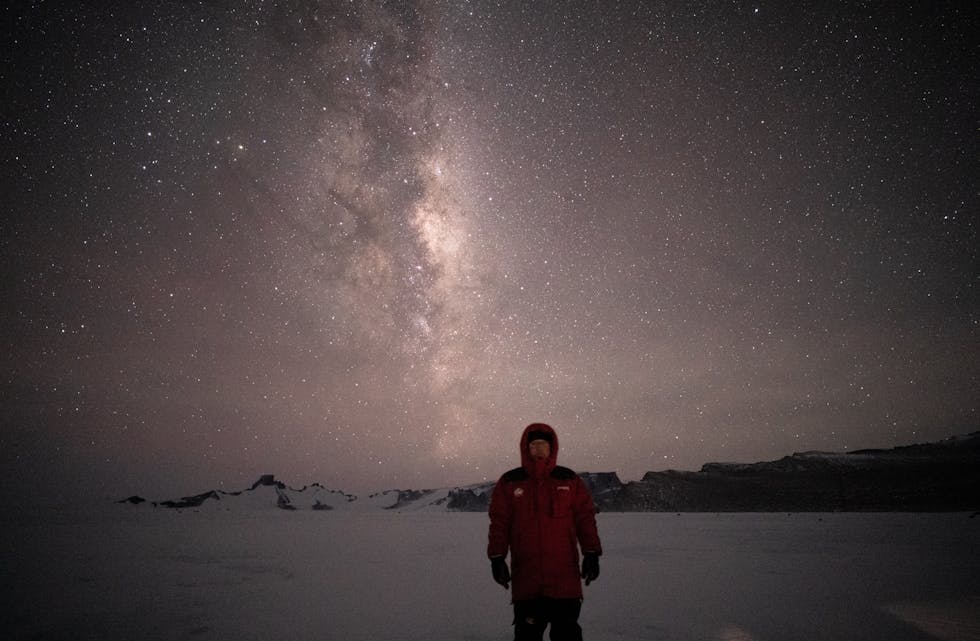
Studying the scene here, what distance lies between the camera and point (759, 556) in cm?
1516

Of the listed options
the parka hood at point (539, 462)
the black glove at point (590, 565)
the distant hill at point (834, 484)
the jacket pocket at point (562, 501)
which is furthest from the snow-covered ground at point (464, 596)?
the distant hill at point (834, 484)

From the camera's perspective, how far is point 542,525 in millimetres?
4301

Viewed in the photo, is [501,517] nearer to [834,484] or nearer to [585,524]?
[585,524]

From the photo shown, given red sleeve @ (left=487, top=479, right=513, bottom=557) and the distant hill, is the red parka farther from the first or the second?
the distant hill

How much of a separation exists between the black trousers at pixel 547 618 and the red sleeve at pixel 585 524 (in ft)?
1.59

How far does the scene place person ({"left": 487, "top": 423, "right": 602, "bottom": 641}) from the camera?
4.15 meters

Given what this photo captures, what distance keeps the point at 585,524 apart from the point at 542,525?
0.48m

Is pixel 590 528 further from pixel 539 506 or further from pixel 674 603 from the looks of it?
pixel 674 603

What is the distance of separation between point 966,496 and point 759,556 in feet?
350

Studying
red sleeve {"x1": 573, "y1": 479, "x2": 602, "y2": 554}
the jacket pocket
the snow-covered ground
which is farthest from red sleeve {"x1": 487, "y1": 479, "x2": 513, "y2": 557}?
the snow-covered ground

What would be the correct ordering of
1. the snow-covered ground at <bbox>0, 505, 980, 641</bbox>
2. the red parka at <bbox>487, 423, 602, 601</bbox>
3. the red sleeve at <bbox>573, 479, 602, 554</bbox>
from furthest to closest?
the snow-covered ground at <bbox>0, 505, 980, 641</bbox>, the red sleeve at <bbox>573, 479, 602, 554</bbox>, the red parka at <bbox>487, 423, 602, 601</bbox>

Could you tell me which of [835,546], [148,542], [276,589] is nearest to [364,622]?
[276,589]

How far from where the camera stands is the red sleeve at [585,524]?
4463 mm

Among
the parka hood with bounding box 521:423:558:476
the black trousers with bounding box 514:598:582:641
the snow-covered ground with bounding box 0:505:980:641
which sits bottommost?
the snow-covered ground with bounding box 0:505:980:641
